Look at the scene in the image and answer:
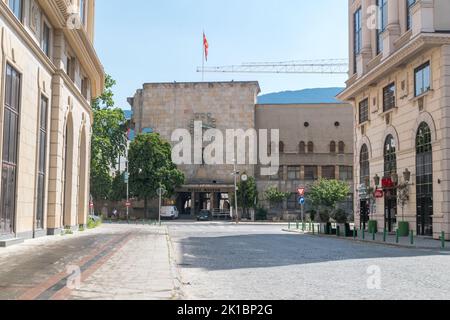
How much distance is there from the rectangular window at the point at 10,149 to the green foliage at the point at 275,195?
53.7m

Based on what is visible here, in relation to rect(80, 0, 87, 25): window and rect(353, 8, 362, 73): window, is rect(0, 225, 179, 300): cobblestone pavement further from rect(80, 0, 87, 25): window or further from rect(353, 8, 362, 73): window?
rect(353, 8, 362, 73): window

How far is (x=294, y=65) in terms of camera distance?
13062 centimetres

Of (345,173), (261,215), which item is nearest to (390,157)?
(261,215)

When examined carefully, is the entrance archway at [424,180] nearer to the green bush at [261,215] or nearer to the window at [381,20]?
the window at [381,20]

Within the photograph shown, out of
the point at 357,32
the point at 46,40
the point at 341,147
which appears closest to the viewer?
the point at 46,40

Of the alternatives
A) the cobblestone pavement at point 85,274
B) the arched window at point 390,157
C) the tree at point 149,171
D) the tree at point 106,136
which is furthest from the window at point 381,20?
the tree at point 149,171

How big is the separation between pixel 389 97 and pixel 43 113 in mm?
21220

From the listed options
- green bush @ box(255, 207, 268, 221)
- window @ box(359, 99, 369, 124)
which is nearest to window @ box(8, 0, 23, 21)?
window @ box(359, 99, 369, 124)

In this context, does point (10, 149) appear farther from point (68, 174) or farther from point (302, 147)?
point (302, 147)

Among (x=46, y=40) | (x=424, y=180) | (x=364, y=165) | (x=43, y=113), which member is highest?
(x=46, y=40)

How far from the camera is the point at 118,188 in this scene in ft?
226

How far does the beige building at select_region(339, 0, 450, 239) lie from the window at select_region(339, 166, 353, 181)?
34776 mm

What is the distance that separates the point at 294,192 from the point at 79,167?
44115 millimetres
